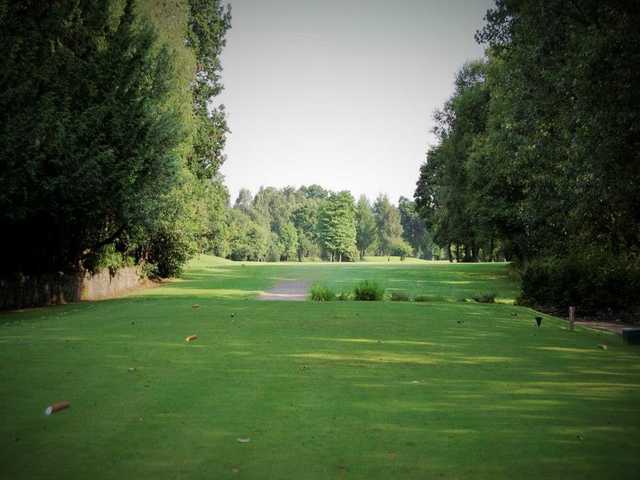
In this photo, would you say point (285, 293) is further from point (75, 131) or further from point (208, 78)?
point (208, 78)

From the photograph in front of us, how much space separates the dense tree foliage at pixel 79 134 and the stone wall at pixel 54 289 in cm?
59

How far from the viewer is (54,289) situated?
23125 millimetres

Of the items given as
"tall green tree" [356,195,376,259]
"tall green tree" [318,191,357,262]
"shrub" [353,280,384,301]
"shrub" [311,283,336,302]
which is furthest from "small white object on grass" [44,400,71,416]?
"tall green tree" [356,195,376,259]

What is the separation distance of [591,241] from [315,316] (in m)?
12.9

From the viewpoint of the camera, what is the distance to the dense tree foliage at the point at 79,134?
17.7 m

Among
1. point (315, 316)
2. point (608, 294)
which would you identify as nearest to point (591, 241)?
point (608, 294)

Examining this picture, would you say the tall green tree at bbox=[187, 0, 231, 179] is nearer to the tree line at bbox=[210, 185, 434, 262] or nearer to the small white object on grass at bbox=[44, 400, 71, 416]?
the small white object on grass at bbox=[44, 400, 71, 416]

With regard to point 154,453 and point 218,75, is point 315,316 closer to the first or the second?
point 154,453

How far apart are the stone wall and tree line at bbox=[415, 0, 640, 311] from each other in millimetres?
20043

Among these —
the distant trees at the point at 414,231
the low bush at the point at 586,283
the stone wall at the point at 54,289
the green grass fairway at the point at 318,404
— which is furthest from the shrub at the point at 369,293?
the distant trees at the point at 414,231

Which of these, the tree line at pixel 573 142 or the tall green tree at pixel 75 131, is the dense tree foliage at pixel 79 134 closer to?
the tall green tree at pixel 75 131

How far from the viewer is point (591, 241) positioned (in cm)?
2203

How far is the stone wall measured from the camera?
20875mm

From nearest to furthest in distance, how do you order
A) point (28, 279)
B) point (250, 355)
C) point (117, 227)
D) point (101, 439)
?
point (101, 439) → point (250, 355) → point (28, 279) → point (117, 227)
